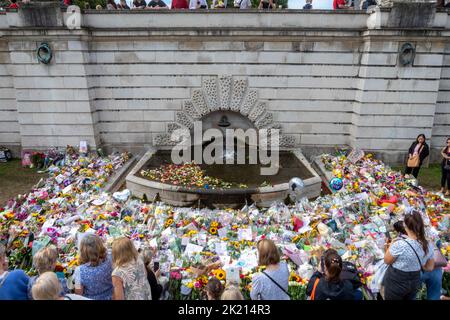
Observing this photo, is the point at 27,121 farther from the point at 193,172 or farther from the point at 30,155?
the point at 193,172

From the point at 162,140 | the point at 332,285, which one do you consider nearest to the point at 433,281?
the point at 332,285

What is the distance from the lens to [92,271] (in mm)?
3660

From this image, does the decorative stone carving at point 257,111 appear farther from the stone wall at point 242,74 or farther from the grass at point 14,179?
the grass at point 14,179

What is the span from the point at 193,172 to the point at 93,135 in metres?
4.13

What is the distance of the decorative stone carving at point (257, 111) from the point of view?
36.1 feet

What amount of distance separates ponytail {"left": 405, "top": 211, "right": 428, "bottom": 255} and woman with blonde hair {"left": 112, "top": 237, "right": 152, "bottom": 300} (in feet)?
9.74

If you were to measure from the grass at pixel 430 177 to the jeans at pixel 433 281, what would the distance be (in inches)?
232

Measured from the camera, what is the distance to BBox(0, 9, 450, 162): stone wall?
33.4ft

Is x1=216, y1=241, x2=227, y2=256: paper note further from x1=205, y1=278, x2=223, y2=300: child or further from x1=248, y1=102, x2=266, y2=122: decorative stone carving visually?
x1=248, y1=102, x2=266, y2=122: decorative stone carving

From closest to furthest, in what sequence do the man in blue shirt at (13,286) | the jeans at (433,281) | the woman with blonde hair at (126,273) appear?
the man in blue shirt at (13,286)
the woman with blonde hair at (126,273)
the jeans at (433,281)

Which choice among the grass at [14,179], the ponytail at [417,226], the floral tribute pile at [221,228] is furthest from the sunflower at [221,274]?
the grass at [14,179]

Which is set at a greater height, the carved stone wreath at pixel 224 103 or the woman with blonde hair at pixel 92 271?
the carved stone wreath at pixel 224 103
